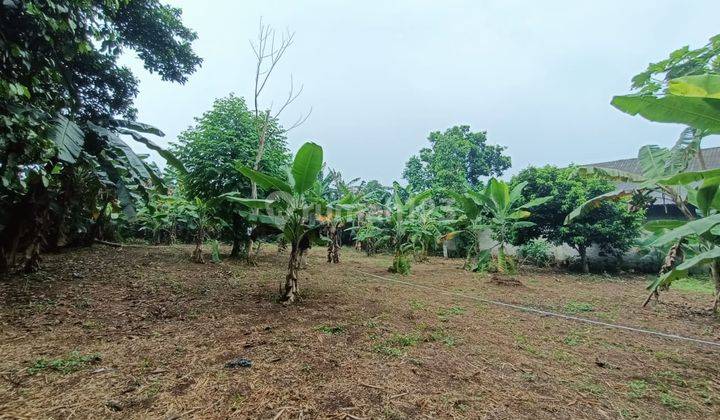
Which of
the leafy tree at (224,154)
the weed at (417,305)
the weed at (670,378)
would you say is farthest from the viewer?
the leafy tree at (224,154)

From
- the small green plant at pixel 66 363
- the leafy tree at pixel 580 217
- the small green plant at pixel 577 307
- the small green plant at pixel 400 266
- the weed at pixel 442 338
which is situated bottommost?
the small green plant at pixel 66 363

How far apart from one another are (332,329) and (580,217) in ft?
29.8

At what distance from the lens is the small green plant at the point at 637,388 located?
1.80 meters

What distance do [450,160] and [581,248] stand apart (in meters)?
9.05

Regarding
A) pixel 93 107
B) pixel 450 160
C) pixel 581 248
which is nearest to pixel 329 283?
pixel 93 107

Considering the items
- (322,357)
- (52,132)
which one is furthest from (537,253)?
(52,132)

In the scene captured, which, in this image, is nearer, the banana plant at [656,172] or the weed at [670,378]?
the weed at [670,378]

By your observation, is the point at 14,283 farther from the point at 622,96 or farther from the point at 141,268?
the point at 622,96

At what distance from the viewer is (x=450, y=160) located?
1736 centimetres

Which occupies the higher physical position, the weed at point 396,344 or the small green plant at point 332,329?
the small green plant at point 332,329

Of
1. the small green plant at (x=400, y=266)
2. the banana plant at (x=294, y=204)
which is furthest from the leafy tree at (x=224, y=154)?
the small green plant at (x=400, y=266)

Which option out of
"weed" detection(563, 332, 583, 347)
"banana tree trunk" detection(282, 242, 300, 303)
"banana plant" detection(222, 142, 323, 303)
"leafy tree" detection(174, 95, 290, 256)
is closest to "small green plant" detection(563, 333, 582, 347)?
"weed" detection(563, 332, 583, 347)

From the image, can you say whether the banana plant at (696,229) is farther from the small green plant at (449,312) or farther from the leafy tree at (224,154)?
the leafy tree at (224,154)

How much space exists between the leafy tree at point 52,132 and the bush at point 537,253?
427 inches
